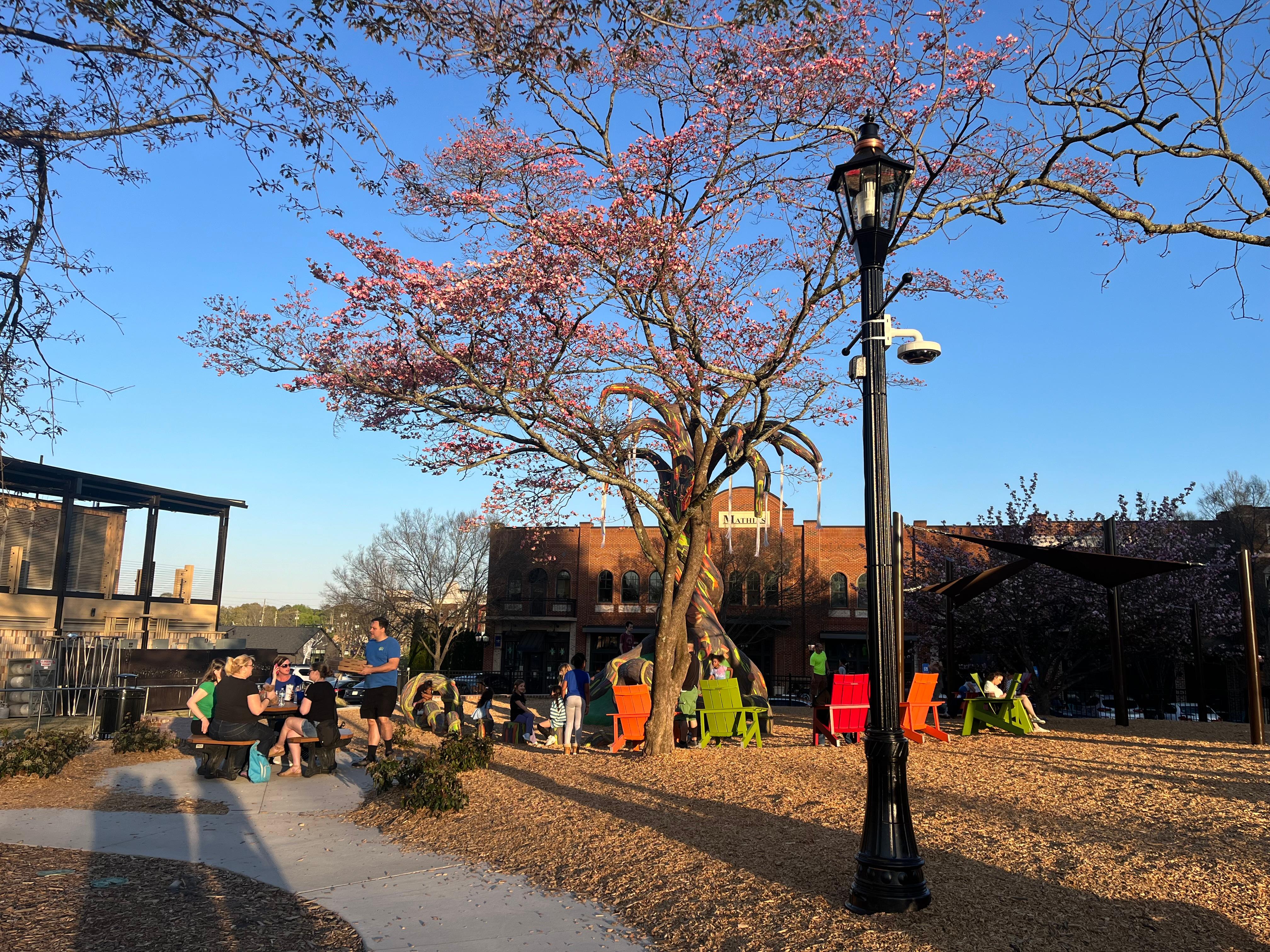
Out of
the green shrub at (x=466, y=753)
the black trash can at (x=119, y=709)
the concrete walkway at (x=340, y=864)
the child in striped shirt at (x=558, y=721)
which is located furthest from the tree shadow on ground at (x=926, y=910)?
the black trash can at (x=119, y=709)

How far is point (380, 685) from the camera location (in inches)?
414

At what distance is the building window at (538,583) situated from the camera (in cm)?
4212

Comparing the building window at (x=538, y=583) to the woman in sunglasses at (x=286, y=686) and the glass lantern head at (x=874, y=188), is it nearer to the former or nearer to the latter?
the woman in sunglasses at (x=286, y=686)

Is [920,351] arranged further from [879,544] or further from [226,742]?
[226,742]

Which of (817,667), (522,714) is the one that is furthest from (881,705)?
(817,667)

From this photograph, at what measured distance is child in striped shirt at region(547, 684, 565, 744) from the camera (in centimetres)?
1335

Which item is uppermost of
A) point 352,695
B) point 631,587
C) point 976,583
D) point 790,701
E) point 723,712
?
point 631,587

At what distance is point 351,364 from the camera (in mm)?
11766

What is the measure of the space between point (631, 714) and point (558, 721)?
1755mm

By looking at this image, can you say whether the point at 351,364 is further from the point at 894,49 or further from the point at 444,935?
the point at 444,935

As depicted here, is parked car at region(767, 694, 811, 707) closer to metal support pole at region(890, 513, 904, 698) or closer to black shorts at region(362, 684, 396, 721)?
metal support pole at region(890, 513, 904, 698)

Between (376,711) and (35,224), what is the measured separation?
647 cm

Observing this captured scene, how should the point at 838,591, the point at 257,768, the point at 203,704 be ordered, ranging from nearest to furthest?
1. the point at 257,768
2. the point at 203,704
3. the point at 838,591

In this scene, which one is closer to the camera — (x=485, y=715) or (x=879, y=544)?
(x=879, y=544)
